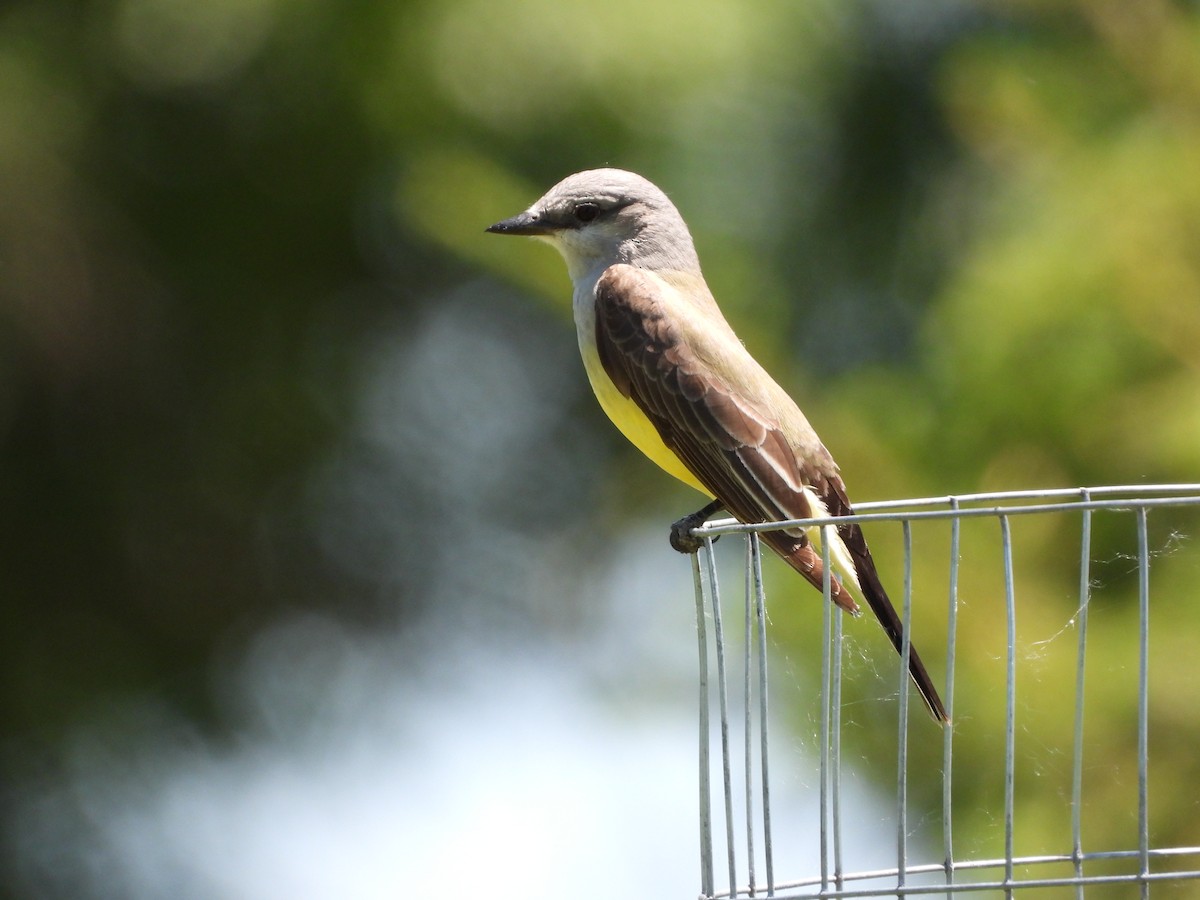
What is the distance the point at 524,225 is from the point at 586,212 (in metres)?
0.16

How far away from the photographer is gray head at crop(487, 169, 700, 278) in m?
3.45

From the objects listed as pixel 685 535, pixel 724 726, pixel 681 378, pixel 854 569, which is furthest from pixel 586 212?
pixel 724 726

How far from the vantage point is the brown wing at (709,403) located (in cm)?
297

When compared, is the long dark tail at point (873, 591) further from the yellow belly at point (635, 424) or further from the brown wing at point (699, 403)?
the yellow belly at point (635, 424)

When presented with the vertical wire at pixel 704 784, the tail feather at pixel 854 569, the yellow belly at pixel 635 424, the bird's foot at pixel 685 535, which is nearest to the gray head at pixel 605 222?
the yellow belly at pixel 635 424

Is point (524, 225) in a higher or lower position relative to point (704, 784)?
higher

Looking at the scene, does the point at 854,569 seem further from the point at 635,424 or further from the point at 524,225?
the point at 524,225

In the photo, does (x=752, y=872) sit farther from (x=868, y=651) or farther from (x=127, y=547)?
(x=127, y=547)

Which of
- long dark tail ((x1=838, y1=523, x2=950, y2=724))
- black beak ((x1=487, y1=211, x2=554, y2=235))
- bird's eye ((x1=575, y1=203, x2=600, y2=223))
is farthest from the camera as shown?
bird's eye ((x1=575, y1=203, x2=600, y2=223))

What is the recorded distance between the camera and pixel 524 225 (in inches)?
134

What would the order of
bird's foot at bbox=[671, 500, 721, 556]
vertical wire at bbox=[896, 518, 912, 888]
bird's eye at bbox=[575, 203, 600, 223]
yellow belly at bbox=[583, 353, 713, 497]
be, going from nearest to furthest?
vertical wire at bbox=[896, 518, 912, 888]
bird's foot at bbox=[671, 500, 721, 556]
yellow belly at bbox=[583, 353, 713, 497]
bird's eye at bbox=[575, 203, 600, 223]

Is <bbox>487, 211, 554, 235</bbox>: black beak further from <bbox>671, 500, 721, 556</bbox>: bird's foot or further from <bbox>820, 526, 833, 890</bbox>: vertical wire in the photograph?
<bbox>820, 526, 833, 890</bbox>: vertical wire

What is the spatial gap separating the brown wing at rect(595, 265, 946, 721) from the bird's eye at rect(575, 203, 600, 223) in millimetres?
166

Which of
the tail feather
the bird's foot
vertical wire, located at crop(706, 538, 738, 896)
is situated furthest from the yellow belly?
vertical wire, located at crop(706, 538, 738, 896)
